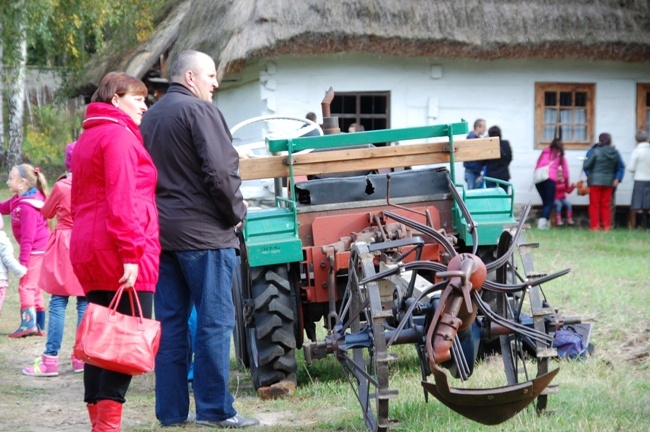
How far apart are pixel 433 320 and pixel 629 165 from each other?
13.0 metres

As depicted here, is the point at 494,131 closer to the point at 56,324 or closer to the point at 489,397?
the point at 56,324

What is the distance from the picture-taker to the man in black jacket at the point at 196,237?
5.22 m

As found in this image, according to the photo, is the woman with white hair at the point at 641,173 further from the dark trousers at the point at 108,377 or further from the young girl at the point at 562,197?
the dark trousers at the point at 108,377

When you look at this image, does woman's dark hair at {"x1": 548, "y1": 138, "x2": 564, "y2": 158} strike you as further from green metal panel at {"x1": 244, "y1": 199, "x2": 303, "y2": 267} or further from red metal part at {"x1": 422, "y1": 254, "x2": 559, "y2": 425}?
red metal part at {"x1": 422, "y1": 254, "x2": 559, "y2": 425}

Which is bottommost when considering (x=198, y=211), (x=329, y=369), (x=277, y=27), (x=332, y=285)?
(x=329, y=369)

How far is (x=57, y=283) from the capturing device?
7.18m

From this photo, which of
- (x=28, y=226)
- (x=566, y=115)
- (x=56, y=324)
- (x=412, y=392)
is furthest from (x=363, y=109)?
(x=412, y=392)

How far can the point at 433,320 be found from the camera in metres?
4.35

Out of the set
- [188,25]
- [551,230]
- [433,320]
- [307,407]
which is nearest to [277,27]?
[188,25]

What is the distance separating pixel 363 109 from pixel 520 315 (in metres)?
12.0

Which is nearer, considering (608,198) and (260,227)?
(260,227)

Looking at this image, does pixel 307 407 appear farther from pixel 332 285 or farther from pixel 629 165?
pixel 629 165

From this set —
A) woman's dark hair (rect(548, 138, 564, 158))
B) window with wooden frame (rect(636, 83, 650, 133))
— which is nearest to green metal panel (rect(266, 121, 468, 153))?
woman's dark hair (rect(548, 138, 564, 158))

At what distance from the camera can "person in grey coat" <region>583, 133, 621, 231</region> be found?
15.9 metres
